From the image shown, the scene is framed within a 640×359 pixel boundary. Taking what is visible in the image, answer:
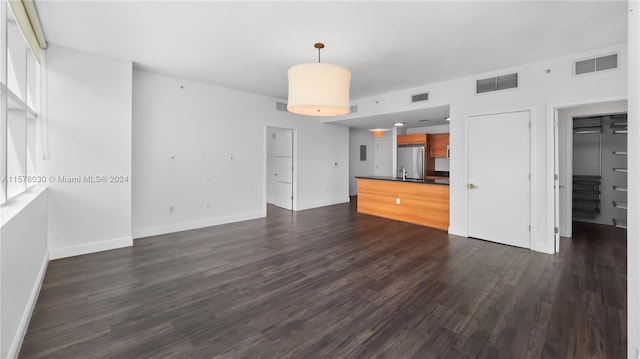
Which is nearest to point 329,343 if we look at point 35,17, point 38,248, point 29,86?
point 38,248

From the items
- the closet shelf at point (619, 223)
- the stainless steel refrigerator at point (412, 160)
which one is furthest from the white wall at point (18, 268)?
the closet shelf at point (619, 223)

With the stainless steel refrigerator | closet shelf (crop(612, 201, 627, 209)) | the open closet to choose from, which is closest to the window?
the stainless steel refrigerator

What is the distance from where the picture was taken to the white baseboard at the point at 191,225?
15.3ft

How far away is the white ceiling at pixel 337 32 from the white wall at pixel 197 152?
0.72 meters

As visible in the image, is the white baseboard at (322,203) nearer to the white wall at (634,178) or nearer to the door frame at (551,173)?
the door frame at (551,173)

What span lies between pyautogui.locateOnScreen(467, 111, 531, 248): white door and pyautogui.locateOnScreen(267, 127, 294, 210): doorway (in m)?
4.12

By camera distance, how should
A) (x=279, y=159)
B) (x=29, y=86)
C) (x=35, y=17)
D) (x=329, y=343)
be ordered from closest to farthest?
(x=329, y=343) < (x=35, y=17) < (x=29, y=86) < (x=279, y=159)

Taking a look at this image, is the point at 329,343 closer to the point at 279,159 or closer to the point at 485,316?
the point at 485,316

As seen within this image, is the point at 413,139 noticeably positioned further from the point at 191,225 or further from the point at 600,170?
the point at 191,225

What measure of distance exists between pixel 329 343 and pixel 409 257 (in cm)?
206

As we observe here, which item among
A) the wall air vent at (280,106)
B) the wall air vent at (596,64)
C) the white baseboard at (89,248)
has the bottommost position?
the white baseboard at (89,248)

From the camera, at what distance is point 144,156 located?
4668 mm

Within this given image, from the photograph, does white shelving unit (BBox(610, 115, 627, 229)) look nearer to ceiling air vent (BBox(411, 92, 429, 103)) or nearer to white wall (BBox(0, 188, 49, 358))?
ceiling air vent (BBox(411, 92, 429, 103))

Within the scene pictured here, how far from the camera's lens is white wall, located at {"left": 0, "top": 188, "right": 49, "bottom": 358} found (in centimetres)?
166
